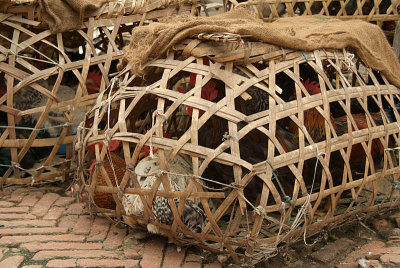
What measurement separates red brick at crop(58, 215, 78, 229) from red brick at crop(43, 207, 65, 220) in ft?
0.15

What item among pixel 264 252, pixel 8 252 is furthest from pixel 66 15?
pixel 264 252

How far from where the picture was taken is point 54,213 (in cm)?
265

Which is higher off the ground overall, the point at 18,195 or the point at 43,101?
the point at 43,101

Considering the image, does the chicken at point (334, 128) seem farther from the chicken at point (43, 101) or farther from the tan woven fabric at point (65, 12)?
the chicken at point (43, 101)

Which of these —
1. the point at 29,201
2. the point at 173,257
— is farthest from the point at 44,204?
the point at 173,257

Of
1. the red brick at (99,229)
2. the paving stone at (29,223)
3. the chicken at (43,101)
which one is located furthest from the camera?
the chicken at (43,101)

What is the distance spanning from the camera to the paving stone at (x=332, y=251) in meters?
2.22

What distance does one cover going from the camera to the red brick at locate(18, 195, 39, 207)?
108 inches

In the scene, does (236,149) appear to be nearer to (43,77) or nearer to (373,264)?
(373,264)

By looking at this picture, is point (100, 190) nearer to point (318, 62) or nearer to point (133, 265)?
point (133, 265)

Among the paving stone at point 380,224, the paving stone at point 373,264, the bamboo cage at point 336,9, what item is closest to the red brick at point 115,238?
the paving stone at point 373,264

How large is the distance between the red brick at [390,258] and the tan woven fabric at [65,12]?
230cm

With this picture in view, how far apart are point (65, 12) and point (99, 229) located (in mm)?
1407

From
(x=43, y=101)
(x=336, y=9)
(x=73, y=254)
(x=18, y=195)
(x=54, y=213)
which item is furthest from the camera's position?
(x=336, y=9)
